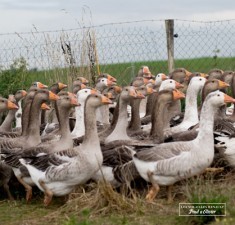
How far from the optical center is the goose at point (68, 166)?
8867mm

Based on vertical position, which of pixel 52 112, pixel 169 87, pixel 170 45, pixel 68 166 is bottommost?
pixel 52 112

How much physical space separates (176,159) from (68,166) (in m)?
1.45

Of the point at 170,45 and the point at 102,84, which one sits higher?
the point at 170,45

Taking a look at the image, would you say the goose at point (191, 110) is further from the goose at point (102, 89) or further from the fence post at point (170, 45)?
the fence post at point (170, 45)

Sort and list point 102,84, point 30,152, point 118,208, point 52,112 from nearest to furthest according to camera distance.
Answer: point 118,208 < point 30,152 < point 102,84 < point 52,112

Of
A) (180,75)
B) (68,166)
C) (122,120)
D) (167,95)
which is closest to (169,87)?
(167,95)

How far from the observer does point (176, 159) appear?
28.5ft

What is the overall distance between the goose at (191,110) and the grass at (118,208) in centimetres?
204

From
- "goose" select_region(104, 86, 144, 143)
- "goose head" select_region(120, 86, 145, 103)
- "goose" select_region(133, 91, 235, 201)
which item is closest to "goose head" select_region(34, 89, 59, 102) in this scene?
"goose" select_region(104, 86, 144, 143)

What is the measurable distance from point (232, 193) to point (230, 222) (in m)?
1.21

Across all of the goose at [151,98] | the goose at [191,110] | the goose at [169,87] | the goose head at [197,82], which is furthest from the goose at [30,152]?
the goose head at [197,82]

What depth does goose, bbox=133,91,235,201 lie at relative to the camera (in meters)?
8.66

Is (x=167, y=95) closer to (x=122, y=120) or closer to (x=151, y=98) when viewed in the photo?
(x=122, y=120)

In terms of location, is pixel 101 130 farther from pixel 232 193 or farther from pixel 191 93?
pixel 232 193
